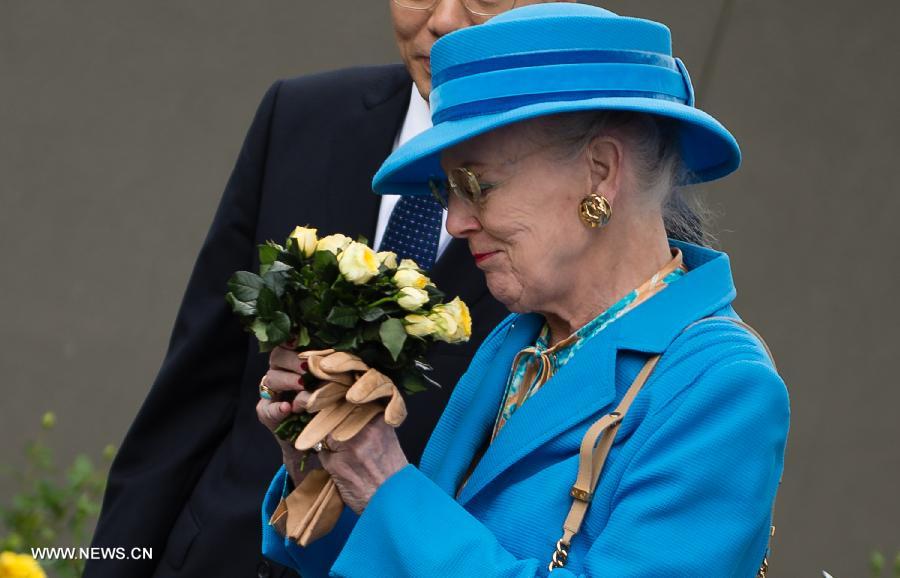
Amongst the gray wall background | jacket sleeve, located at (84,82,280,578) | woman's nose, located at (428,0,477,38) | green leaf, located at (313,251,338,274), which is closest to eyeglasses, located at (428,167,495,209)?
green leaf, located at (313,251,338,274)

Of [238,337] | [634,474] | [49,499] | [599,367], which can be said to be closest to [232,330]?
[238,337]

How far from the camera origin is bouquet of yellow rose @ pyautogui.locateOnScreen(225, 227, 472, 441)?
92.4 inches

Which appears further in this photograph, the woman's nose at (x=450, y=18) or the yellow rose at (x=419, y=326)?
the woman's nose at (x=450, y=18)

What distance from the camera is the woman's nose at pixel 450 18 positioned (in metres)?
2.94

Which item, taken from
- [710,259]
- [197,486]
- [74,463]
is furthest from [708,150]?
[74,463]

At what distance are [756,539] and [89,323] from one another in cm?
330

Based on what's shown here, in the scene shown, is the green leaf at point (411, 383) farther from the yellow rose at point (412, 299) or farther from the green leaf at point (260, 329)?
the green leaf at point (260, 329)

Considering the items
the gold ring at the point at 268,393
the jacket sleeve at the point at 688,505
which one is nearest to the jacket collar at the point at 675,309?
the jacket sleeve at the point at 688,505

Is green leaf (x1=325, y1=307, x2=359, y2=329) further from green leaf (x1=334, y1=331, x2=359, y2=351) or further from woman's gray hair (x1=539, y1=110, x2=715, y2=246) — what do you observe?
woman's gray hair (x1=539, y1=110, x2=715, y2=246)

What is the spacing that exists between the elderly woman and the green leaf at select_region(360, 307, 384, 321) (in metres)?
0.14

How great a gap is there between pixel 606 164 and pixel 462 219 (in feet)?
0.83

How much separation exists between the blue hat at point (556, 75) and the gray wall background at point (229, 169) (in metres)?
2.53

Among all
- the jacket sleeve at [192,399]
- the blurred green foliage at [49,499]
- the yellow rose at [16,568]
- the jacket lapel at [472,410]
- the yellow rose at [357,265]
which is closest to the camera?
the yellow rose at [16,568]

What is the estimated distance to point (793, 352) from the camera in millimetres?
5078
